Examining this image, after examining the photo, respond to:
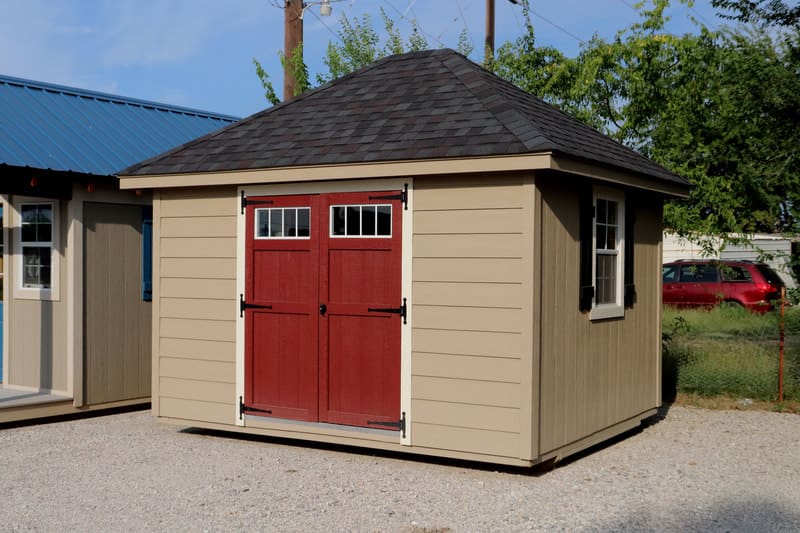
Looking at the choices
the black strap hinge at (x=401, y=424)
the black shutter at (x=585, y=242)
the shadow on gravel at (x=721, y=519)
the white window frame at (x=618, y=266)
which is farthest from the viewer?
the white window frame at (x=618, y=266)

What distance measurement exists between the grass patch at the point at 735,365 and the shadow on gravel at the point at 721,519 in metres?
4.80

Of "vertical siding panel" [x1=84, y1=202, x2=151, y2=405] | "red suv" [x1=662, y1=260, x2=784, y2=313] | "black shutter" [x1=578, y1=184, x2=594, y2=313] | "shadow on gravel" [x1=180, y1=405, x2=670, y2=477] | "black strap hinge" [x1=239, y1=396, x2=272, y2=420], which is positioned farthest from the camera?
"red suv" [x1=662, y1=260, x2=784, y2=313]

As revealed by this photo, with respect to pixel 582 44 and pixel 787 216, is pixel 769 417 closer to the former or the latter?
pixel 787 216

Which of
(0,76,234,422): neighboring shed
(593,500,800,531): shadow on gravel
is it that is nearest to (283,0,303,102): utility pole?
(0,76,234,422): neighboring shed

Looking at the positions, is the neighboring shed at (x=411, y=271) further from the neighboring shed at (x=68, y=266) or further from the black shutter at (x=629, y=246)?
the neighboring shed at (x=68, y=266)

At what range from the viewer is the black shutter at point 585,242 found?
25.1ft

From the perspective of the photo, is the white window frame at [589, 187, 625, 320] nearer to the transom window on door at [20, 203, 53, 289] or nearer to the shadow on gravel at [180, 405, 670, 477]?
the shadow on gravel at [180, 405, 670, 477]

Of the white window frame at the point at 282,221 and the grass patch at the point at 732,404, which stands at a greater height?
the white window frame at the point at 282,221

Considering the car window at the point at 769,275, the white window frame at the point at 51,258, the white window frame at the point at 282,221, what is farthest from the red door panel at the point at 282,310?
the car window at the point at 769,275

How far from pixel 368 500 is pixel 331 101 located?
418 centimetres

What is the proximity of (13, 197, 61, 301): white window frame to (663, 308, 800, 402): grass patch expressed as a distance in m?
7.36

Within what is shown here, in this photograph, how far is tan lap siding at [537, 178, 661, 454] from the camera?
23.3 ft

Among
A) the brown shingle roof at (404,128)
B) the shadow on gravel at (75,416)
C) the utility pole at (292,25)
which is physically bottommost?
the shadow on gravel at (75,416)

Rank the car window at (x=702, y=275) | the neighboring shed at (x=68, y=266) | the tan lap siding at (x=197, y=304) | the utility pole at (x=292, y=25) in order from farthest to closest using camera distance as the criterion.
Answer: the car window at (x=702, y=275)
the utility pole at (x=292, y=25)
the neighboring shed at (x=68, y=266)
the tan lap siding at (x=197, y=304)
